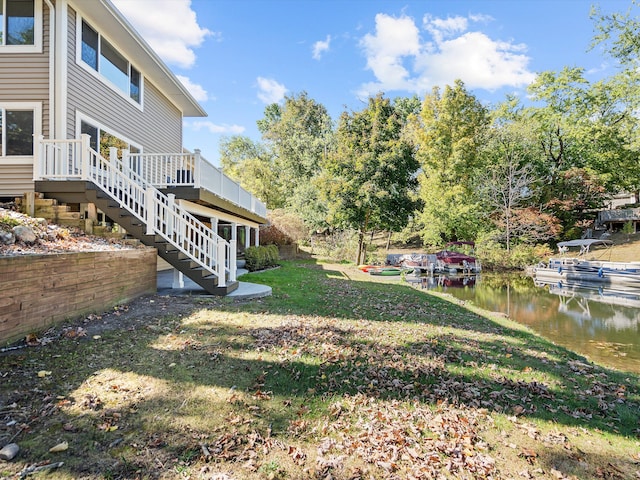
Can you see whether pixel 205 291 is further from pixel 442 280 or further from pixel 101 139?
pixel 442 280

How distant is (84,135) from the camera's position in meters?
7.63

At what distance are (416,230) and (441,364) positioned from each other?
32584 mm

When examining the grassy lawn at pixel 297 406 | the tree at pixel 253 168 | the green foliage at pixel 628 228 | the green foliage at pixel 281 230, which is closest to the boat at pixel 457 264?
the green foliage at pixel 281 230

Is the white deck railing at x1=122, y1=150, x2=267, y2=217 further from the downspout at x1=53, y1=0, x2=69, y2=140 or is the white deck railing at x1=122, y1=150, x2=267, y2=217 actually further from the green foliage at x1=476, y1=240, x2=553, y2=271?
the green foliage at x1=476, y1=240, x2=553, y2=271

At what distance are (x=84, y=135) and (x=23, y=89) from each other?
2822 mm

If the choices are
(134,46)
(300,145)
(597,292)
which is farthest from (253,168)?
(597,292)

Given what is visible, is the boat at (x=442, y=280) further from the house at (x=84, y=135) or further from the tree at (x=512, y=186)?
the house at (x=84, y=135)

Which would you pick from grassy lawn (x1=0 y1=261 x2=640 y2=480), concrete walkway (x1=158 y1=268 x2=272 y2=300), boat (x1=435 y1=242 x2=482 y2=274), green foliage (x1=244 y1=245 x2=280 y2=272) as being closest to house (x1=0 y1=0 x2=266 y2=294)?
concrete walkway (x1=158 y1=268 x2=272 y2=300)

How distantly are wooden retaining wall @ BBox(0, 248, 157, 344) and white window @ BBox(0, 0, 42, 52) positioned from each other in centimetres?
636

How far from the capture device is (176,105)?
50.3ft

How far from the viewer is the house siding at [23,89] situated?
859 centimetres

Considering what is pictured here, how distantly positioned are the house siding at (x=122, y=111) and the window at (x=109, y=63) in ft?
0.89

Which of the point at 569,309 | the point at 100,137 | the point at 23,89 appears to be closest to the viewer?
the point at 23,89

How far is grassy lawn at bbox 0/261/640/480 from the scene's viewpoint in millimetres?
2729
